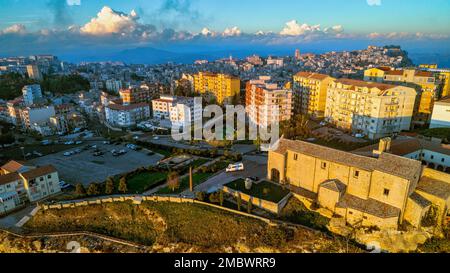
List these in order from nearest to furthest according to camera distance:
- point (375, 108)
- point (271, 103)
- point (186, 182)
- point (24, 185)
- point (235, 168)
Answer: point (186, 182)
point (24, 185)
point (235, 168)
point (375, 108)
point (271, 103)

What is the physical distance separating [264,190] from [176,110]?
26.2 meters

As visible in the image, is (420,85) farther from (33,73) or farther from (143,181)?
(33,73)

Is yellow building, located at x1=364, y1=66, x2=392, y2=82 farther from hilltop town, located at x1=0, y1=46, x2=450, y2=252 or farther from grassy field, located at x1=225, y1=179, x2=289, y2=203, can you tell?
grassy field, located at x1=225, y1=179, x2=289, y2=203

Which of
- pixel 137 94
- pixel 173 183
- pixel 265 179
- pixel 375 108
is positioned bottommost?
pixel 173 183

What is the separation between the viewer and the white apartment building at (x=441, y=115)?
27.8 metres

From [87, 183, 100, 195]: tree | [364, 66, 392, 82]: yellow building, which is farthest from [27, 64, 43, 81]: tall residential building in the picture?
[364, 66, 392, 82]: yellow building

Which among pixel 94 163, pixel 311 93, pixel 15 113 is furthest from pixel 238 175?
pixel 15 113

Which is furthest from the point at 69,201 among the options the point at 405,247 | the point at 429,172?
the point at 429,172

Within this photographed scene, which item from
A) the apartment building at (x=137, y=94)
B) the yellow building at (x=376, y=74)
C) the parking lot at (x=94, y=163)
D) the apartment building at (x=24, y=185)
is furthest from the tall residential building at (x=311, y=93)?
the apartment building at (x=24, y=185)

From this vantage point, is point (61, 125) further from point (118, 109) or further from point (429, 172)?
point (429, 172)

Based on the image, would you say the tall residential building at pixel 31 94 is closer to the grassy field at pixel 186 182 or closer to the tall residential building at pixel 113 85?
the tall residential building at pixel 113 85

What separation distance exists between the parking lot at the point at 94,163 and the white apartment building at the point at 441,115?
1074 inches

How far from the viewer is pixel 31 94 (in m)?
55.5

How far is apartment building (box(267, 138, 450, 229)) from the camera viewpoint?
1473 centimetres
